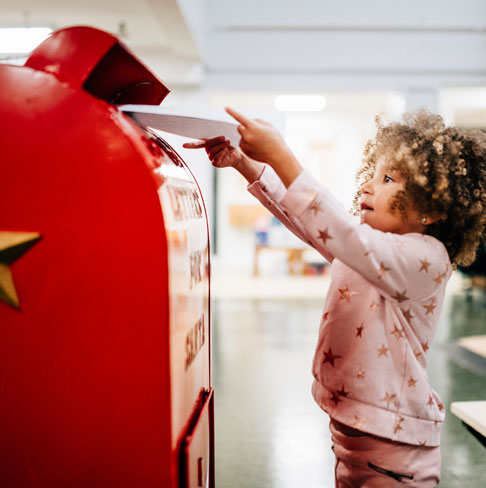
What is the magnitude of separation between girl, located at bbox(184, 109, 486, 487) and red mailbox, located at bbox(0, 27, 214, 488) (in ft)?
0.83

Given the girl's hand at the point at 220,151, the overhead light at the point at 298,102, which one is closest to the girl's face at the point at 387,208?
the girl's hand at the point at 220,151

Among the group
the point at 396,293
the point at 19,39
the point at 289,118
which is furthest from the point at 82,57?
the point at 289,118

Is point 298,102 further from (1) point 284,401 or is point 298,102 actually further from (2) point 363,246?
(2) point 363,246

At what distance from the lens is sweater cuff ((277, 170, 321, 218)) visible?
2.78 ft

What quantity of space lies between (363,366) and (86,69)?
2.43 feet

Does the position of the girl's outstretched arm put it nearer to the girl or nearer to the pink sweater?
the girl

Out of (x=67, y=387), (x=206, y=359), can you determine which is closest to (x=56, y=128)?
Answer: (x=67, y=387)

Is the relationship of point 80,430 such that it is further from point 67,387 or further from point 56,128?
point 56,128

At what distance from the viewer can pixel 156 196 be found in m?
0.75

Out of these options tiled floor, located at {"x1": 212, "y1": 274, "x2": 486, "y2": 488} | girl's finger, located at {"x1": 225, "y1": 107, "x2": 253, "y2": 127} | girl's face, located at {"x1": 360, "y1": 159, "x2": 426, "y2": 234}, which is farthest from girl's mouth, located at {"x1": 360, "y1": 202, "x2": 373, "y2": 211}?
tiled floor, located at {"x1": 212, "y1": 274, "x2": 486, "y2": 488}

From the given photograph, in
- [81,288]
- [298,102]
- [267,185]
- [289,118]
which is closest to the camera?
[81,288]

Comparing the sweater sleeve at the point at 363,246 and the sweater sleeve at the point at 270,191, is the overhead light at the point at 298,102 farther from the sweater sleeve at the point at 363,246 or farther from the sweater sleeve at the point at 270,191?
the sweater sleeve at the point at 363,246

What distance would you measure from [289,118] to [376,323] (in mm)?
8608

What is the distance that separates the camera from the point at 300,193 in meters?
0.85
